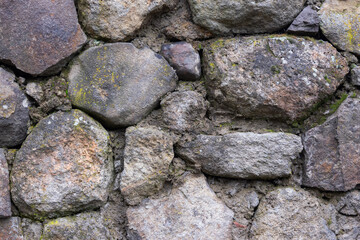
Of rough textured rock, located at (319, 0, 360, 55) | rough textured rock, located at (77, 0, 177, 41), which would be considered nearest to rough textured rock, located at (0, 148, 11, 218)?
rough textured rock, located at (77, 0, 177, 41)

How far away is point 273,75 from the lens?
122 cm

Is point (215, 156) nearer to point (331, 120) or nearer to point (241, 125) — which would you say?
point (241, 125)

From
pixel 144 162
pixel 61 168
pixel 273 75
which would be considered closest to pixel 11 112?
pixel 61 168

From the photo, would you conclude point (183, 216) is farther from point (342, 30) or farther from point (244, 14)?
point (342, 30)

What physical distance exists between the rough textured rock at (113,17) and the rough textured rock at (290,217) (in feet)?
2.52

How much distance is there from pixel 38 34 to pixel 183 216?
766 millimetres

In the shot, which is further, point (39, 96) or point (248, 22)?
point (248, 22)

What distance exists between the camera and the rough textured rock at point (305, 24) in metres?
1.27

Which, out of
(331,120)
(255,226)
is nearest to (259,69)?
(331,120)

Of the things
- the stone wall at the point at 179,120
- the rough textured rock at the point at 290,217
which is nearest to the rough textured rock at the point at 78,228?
the stone wall at the point at 179,120

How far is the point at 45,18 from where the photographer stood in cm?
113

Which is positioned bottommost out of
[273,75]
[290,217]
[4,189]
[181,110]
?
[290,217]

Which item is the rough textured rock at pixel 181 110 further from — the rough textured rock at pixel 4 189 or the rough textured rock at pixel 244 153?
the rough textured rock at pixel 4 189

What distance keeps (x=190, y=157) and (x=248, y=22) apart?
1.76ft
